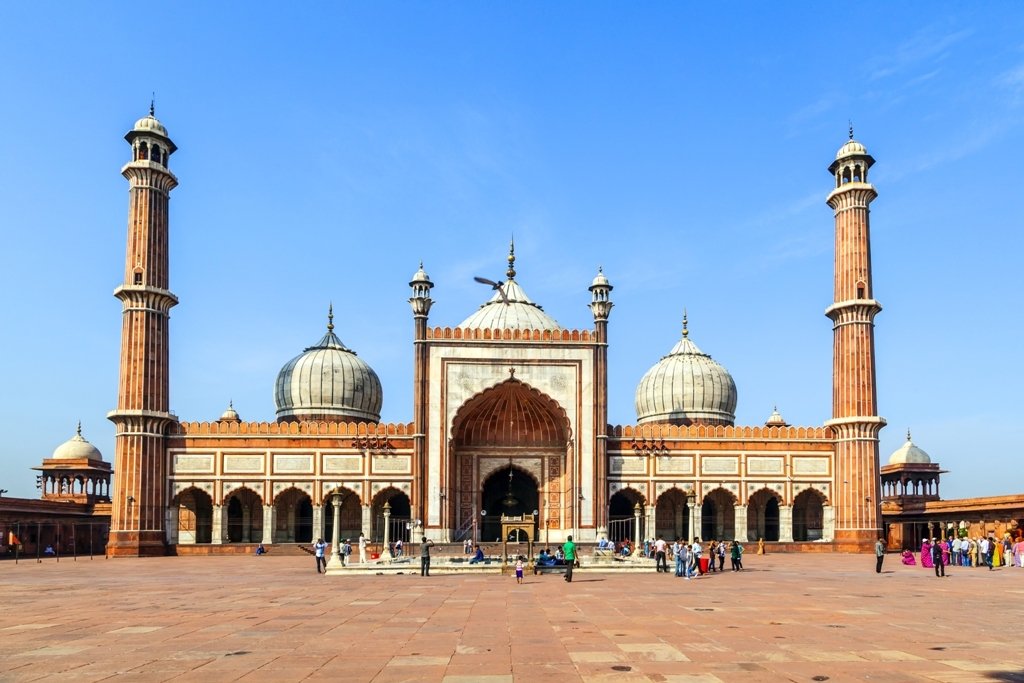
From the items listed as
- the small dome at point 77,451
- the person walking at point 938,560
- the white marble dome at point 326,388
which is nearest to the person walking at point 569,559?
the person walking at point 938,560

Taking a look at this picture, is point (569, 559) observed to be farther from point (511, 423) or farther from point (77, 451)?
point (77, 451)

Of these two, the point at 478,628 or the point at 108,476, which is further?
the point at 108,476

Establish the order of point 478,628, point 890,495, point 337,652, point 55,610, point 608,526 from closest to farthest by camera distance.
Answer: point 337,652
point 478,628
point 55,610
point 608,526
point 890,495

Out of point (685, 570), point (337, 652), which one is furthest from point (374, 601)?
point (685, 570)

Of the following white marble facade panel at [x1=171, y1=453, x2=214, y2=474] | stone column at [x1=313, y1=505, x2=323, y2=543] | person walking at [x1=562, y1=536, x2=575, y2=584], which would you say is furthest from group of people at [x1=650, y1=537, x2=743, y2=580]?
white marble facade panel at [x1=171, y1=453, x2=214, y2=474]

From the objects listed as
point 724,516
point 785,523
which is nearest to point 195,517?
point 724,516

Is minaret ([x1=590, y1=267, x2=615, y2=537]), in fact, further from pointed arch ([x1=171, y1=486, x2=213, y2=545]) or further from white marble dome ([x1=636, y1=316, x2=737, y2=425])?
pointed arch ([x1=171, y1=486, x2=213, y2=545])

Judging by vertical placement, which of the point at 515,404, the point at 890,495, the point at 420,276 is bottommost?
the point at 890,495

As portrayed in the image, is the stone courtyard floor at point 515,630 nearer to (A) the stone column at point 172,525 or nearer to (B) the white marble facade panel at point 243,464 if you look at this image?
(A) the stone column at point 172,525

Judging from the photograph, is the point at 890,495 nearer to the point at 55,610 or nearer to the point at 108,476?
the point at 108,476

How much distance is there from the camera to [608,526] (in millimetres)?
44000

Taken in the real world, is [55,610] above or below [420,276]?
below

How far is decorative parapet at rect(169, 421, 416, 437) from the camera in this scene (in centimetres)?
4453

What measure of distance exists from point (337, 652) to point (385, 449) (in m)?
33.3
